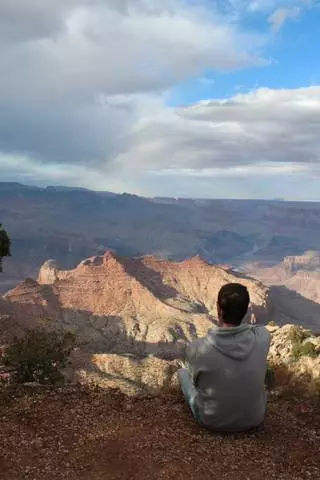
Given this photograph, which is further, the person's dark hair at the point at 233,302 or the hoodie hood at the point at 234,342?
the hoodie hood at the point at 234,342

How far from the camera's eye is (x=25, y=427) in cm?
817

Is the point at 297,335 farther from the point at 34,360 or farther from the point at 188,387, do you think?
the point at 188,387

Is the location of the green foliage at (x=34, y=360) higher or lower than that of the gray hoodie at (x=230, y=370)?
lower

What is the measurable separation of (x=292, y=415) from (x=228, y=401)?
279cm

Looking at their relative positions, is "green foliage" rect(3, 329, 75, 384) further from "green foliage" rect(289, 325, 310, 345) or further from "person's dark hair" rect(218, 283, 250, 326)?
"green foliage" rect(289, 325, 310, 345)

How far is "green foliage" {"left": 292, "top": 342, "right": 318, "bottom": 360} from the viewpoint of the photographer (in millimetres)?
25125

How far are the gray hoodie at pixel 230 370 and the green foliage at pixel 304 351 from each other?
18.8 meters

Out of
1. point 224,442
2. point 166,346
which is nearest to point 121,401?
point 224,442

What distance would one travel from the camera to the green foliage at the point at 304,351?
25125 mm

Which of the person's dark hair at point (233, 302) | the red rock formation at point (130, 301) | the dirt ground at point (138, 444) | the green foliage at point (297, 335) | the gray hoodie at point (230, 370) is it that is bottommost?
the red rock formation at point (130, 301)

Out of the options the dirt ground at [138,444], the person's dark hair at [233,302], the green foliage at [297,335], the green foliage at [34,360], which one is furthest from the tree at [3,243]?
the green foliage at [297,335]

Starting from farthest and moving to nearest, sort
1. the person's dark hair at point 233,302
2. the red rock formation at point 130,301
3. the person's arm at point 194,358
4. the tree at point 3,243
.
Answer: the red rock formation at point 130,301 < the tree at point 3,243 < the person's arm at point 194,358 < the person's dark hair at point 233,302

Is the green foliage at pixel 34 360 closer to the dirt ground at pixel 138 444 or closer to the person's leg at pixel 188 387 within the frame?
the dirt ground at pixel 138 444

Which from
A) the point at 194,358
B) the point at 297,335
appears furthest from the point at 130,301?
the point at 194,358
